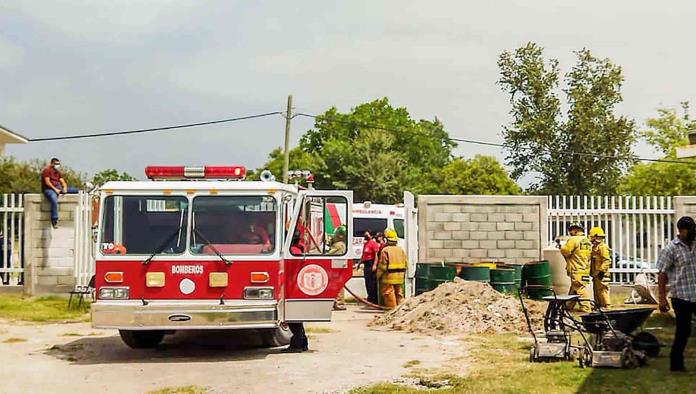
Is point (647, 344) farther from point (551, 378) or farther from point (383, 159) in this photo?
point (383, 159)

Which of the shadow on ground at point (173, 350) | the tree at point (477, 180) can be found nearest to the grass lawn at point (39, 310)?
the shadow on ground at point (173, 350)

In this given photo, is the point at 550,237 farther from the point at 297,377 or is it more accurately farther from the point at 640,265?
the point at 297,377

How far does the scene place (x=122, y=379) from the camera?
1041cm

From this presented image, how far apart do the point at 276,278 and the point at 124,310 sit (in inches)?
76.6

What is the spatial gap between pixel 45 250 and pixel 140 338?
7643mm

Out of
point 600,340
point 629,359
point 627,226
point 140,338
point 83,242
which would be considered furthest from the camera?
point 627,226

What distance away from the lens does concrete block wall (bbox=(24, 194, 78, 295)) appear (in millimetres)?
19344

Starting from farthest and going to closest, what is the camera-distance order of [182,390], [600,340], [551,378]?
[600,340] < [551,378] < [182,390]

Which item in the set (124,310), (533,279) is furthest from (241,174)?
(533,279)

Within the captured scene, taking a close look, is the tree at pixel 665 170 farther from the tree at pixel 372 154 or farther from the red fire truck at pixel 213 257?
the red fire truck at pixel 213 257

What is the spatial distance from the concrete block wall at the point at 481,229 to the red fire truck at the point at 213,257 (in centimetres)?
823

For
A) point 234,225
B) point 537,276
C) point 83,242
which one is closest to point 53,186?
point 83,242

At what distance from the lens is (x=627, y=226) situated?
814 inches

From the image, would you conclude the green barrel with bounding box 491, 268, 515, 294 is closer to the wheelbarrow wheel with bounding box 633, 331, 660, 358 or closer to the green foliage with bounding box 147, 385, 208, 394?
the wheelbarrow wheel with bounding box 633, 331, 660, 358
